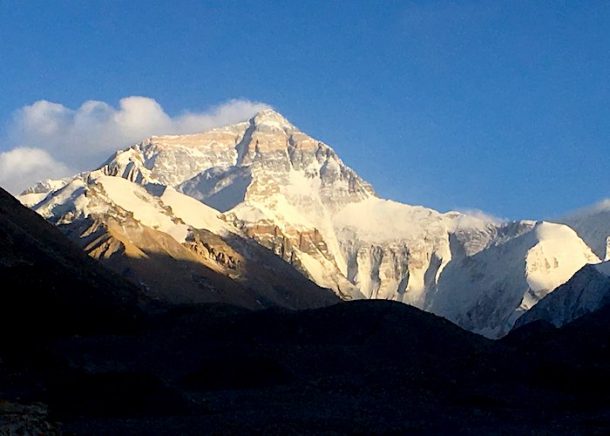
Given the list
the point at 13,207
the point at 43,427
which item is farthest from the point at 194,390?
the point at 13,207

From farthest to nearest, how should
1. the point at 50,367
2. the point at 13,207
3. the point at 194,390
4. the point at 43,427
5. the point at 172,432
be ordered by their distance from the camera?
1. the point at 13,207
2. the point at 194,390
3. the point at 50,367
4. the point at 172,432
5. the point at 43,427

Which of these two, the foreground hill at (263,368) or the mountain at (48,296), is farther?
the mountain at (48,296)

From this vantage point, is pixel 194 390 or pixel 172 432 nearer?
pixel 172 432

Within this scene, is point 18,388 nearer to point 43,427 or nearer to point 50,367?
point 50,367

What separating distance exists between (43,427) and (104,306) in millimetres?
61265

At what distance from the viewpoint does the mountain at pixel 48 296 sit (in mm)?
81312

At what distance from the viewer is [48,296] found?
3406 inches

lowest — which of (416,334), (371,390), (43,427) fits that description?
(43,427)

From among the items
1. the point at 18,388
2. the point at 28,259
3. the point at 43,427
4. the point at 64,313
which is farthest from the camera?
the point at 28,259

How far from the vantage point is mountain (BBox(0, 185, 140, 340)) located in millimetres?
81312

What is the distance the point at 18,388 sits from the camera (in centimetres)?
5703

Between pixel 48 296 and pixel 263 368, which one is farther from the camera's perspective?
pixel 48 296

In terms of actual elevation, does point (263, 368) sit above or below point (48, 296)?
below

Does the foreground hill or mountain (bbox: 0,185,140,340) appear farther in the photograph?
mountain (bbox: 0,185,140,340)
